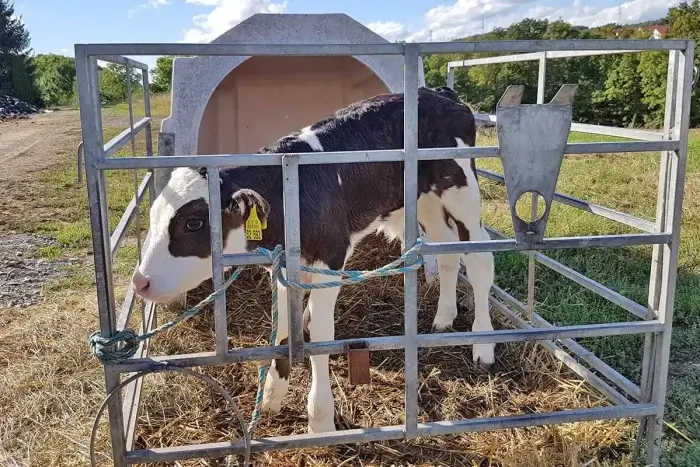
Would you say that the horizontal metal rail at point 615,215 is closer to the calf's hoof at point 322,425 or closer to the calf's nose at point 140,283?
the calf's hoof at point 322,425

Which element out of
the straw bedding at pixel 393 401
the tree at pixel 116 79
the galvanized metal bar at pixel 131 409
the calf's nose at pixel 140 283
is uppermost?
the tree at pixel 116 79

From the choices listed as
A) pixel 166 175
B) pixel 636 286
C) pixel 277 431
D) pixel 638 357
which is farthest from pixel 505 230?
pixel 277 431

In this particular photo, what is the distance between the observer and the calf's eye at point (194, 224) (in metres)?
3.04

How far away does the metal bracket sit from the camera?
2590 millimetres

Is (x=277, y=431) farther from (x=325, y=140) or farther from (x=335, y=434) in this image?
(x=325, y=140)

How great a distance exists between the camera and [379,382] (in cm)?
402

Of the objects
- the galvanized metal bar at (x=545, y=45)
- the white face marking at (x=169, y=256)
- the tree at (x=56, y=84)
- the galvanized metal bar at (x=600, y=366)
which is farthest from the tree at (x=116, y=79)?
the tree at (x=56, y=84)

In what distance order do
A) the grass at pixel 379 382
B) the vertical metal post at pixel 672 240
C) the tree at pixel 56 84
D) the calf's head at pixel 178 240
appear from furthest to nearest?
1. the tree at pixel 56 84
2. the grass at pixel 379 382
3. the calf's head at pixel 178 240
4. the vertical metal post at pixel 672 240

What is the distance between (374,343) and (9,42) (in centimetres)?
6513

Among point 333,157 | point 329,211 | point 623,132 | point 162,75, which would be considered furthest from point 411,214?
point 162,75

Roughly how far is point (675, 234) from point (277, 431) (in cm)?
221

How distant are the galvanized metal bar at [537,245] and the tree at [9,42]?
5561 centimetres

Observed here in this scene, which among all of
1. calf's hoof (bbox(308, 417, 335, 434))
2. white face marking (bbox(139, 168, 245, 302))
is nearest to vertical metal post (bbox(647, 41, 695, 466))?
calf's hoof (bbox(308, 417, 335, 434))

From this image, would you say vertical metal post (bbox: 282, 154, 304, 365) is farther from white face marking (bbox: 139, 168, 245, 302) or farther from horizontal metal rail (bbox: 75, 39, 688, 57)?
white face marking (bbox: 139, 168, 245, 302)
